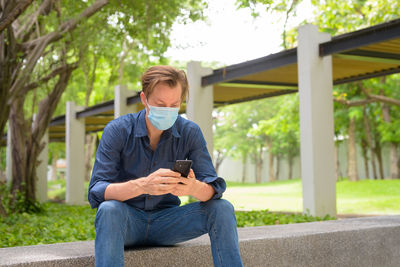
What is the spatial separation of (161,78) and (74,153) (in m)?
17.9

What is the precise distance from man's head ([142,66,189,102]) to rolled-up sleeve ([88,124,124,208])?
33 cm

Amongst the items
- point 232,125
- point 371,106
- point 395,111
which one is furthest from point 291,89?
point 232,125

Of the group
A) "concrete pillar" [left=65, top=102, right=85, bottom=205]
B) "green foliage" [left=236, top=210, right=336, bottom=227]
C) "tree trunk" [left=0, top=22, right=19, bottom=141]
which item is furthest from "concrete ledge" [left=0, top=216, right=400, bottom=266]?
"concrete pillar" [left=65, top=102, right=85, bottom=205]

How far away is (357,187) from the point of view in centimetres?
2205

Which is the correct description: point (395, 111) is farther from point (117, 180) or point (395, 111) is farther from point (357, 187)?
point (117, 180)

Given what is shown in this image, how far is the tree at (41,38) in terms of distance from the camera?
8938 millimetres

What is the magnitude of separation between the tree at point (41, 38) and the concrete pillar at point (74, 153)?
564 cm

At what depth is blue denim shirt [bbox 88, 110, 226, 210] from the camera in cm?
297

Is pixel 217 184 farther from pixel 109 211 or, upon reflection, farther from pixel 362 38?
pixel 362 38

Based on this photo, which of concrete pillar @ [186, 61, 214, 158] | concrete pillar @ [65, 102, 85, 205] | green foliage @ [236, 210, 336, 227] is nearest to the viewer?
green foliage @ [236, 210, 336, 227]

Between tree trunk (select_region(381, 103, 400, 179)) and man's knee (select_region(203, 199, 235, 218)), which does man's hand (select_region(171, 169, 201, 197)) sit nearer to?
man's knee (select_region(203, 199, 235, 218))

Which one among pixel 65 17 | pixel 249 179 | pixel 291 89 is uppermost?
pixel 65 17

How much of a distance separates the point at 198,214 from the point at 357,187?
20307 mm

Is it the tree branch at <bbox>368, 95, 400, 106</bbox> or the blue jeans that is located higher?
the tree branch at <bbox>368, 95, 400, 106</bbox>
